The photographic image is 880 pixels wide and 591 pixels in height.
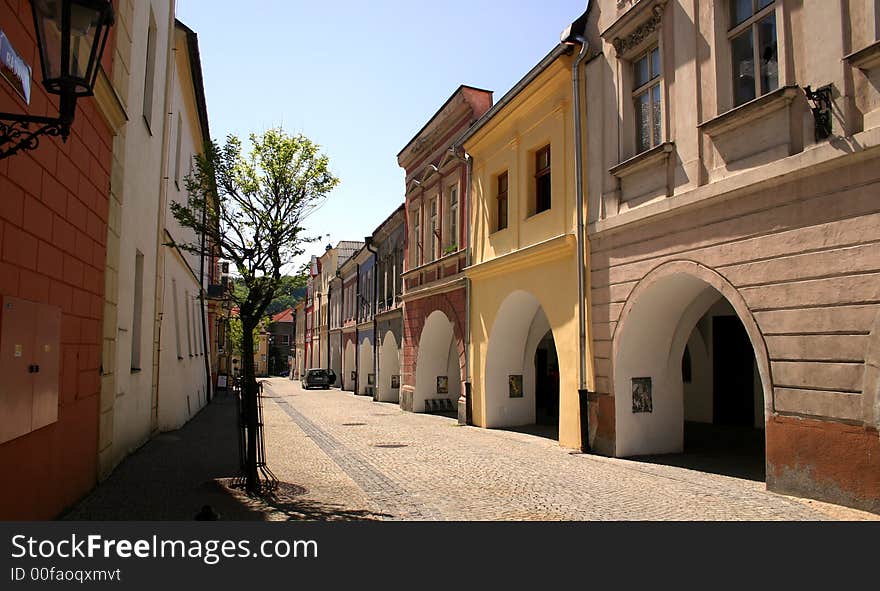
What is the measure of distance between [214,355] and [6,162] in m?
30.6

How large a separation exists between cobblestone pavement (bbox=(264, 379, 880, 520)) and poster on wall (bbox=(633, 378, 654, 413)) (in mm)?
1013

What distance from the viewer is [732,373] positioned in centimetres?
1675

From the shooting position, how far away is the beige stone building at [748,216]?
22.5ft

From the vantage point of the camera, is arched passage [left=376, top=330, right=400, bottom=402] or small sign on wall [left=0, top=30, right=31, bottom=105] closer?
small sign on wall [left=0, top=30, right=31, bottom=105]

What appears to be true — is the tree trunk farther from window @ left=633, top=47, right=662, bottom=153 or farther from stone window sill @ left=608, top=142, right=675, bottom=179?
window @ left=633, top=47, right=662, bottom=153

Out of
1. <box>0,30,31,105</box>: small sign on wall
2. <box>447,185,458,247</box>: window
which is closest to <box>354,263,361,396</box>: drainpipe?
<box>447,185,458,247</box>: window

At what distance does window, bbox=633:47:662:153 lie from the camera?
34.2ft

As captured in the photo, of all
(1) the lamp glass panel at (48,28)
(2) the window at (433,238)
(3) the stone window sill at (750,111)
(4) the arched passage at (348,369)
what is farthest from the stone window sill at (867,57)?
(4) the arched passage at (348,369)

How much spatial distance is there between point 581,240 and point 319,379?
31606 mm

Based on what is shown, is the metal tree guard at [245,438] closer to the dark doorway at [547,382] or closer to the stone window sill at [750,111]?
the stone window sill at [750,111]

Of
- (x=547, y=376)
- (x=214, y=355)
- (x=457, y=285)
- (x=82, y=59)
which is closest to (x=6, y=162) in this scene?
(x=82, y=59)

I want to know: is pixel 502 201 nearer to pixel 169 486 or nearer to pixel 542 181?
pixel 542 181

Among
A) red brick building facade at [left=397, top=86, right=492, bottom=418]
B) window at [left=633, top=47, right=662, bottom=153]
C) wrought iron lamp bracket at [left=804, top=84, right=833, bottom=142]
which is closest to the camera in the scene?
wrought iron lamp bracket at [left=804, top=84, right=833, bottom=142]

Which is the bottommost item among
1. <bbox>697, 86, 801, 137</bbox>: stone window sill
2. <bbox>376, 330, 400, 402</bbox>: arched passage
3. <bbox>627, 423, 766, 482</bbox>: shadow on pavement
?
<bbox>627, 423, 766, 482</bbox>: shadow on pavement
